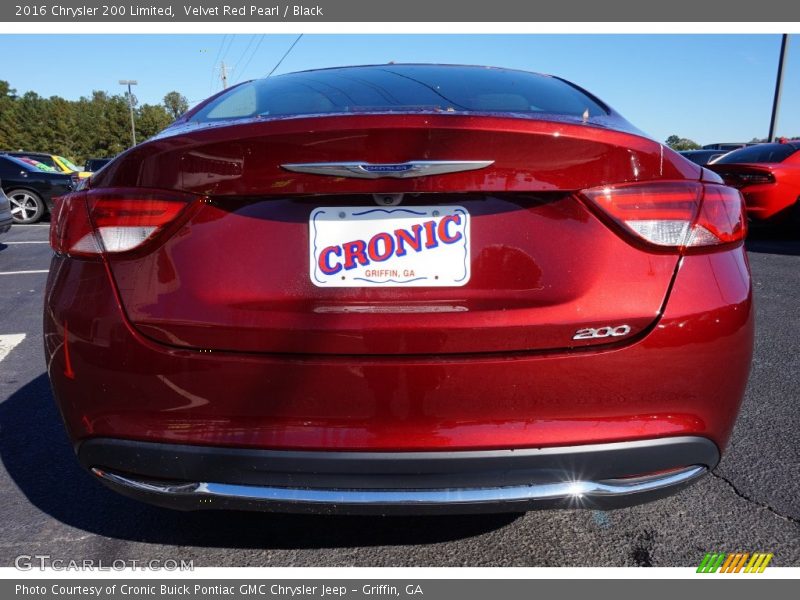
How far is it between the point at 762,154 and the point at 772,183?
0.68 metres

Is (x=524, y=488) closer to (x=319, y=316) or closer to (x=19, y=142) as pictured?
(x=319, y=316)

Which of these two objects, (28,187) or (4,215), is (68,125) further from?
(4,215)

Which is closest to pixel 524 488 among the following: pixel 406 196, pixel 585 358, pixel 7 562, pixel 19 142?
pixel 585 358

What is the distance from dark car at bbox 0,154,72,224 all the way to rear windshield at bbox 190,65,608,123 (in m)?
11.2

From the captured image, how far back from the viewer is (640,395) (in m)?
1.59

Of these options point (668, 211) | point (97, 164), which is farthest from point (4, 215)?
point (668, 211)

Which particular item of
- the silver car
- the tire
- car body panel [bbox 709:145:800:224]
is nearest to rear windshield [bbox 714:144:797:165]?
car body panel [bbox 709:145:800:224]

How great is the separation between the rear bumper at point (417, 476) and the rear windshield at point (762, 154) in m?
8.50

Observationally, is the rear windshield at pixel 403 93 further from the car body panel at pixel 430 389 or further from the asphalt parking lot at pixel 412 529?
the asphalt parking lot at pixel 412 529

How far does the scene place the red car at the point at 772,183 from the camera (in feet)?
27.8

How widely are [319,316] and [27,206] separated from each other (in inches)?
504

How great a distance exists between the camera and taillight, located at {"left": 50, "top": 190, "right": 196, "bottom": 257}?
1613 mm

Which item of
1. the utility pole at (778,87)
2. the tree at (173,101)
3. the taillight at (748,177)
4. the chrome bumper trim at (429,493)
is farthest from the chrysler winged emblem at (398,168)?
the tree at (173,101)
